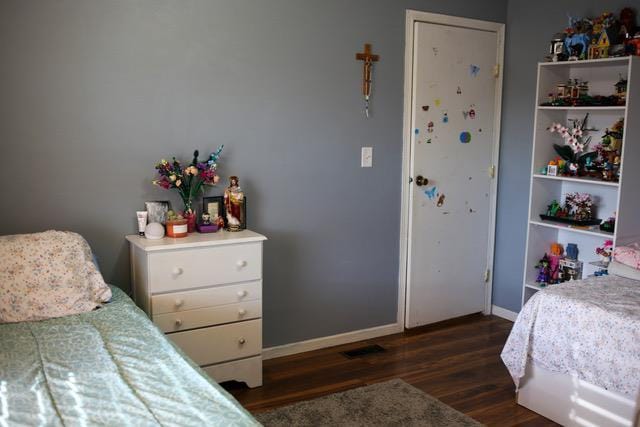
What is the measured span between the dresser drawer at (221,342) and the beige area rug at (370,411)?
35 centimetres

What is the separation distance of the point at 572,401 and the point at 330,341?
1.47m

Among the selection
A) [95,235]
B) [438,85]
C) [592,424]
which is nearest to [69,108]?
[95,235]

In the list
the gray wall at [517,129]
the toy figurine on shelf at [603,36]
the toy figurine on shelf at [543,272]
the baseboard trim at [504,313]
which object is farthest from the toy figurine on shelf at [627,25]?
the baseboard trim at [504,313]

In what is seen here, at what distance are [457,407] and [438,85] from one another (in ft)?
6.59

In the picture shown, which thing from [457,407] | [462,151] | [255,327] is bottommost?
[457,407]

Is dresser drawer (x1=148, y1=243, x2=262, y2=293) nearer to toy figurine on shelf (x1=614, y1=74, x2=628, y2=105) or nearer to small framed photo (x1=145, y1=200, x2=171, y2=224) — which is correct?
small framed photo (x1=145, y1=200, x2=171, y2=224)

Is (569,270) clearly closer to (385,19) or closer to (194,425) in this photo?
(385,19)

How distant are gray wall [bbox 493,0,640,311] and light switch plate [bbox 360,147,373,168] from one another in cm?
110

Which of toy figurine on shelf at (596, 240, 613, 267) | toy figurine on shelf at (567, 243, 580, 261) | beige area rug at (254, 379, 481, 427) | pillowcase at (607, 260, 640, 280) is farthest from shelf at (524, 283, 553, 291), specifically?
beige area rug at (254, 379, 481, 427)

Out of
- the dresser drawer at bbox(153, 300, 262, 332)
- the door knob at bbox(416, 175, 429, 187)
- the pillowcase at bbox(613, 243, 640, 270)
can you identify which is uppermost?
A: the door knob at bbox(416, 175, 429, 187)

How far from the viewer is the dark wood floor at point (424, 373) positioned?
311 centimetres

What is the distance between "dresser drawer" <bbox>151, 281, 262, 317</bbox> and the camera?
2930 mm

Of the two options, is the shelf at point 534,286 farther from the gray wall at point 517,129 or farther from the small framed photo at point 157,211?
the small framed photo at point 157,211

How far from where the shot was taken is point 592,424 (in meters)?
2.79
